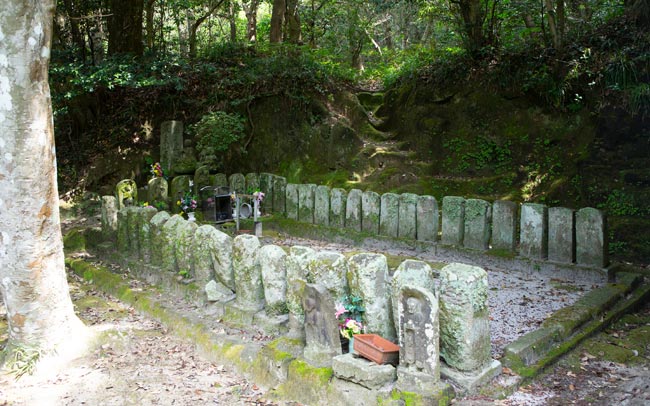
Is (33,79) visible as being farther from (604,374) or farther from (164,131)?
(164,131)

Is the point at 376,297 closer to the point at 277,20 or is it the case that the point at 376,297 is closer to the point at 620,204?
the point at 620,204

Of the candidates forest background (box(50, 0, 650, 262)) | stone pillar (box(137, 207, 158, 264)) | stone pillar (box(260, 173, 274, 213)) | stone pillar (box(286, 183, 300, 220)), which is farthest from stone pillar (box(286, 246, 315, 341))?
forest background (box(50, 0, 650, 262))

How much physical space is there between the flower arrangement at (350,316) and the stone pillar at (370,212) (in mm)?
4078

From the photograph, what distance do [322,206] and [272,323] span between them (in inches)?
170

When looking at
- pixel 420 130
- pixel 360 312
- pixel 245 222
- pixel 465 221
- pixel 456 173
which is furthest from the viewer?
pixel 420 130

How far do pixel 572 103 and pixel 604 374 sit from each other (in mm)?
6905

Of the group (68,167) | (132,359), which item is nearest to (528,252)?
(132,359)

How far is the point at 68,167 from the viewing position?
12.0 metres

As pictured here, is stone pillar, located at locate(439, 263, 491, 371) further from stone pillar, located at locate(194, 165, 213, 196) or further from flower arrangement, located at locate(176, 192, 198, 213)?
stone pillar, located at locate(194, 165, 213, 196)

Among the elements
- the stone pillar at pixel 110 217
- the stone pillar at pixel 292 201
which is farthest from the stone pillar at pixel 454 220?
the stone pillar at pixel 110 217

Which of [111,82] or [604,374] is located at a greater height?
[111,82]

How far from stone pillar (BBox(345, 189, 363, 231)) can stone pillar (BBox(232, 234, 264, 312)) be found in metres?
3.66

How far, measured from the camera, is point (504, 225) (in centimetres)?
695

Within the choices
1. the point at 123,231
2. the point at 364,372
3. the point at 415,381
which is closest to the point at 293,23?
the point at 123,231
